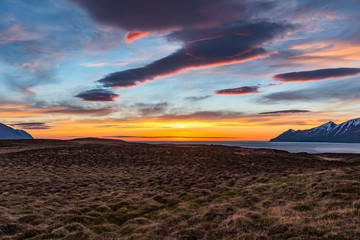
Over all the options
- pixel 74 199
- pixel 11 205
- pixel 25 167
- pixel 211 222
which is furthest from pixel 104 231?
pixel 25 167

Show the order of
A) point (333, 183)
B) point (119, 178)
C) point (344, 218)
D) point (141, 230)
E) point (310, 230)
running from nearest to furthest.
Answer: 1. point (310, 230)
2. point (344, 218)
3. point (141, 230)
4. point (333, 183)
5. point (119, 178)

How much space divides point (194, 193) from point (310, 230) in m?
9.84

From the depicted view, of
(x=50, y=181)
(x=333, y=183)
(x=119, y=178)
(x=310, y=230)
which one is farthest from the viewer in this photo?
(x=119, y=178)

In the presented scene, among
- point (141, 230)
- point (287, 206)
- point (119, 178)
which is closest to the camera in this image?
point (141, 230)

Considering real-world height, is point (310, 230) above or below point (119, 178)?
above

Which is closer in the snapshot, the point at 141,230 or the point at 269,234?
the point at 269,234

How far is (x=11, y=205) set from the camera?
14.5 meters

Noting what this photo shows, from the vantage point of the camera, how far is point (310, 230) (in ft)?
27.4

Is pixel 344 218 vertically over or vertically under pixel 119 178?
over

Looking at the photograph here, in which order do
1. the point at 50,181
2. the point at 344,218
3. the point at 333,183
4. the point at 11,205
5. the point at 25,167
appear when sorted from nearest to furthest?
the point at 344,218
the point at 11,205
the point at 333,183
the point at 50,181
the point at 25,167

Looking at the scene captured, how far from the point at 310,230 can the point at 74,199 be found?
15460 mm

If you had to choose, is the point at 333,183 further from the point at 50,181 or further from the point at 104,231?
the point at 50,181

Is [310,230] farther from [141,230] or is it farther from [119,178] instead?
[119,178]

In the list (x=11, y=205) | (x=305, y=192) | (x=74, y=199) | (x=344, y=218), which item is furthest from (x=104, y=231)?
(x=305, y=192)
